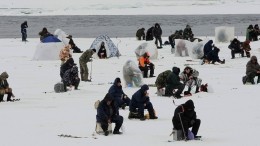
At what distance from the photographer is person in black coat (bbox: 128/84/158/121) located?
52.1 feet

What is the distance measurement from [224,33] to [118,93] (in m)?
24.7

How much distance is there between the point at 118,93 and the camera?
56.7 feet

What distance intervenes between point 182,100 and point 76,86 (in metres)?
4.35

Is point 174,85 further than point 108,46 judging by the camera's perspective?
No

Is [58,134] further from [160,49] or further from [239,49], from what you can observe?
[160,49]

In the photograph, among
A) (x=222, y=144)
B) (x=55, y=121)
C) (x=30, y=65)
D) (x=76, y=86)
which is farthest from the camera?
(x=30, y=65)

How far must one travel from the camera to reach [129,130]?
14.8 metres

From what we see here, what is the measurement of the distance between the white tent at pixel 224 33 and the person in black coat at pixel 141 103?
2544 centimetres

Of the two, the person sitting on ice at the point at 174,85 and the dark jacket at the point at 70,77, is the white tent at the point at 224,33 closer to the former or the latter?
the dark jacket at the point at 70,77

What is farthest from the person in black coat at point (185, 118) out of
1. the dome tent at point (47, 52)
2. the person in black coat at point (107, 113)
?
the dome tent at point (47, 52)

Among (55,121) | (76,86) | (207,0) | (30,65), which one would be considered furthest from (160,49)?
(207,0)

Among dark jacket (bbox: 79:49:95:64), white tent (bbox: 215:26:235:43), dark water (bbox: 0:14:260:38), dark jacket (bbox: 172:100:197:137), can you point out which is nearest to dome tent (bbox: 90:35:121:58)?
white tent (bbox: 215:26:235:43)

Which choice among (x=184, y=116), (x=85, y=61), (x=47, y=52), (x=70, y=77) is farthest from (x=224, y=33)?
(x=184, y=116)

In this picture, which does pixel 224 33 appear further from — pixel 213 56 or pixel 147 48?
pixel 213 56
